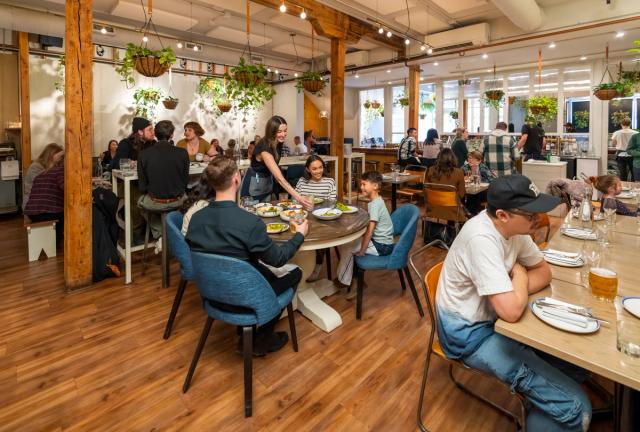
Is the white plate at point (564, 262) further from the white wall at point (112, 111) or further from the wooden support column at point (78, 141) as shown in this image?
the white wall at point (112, 111)

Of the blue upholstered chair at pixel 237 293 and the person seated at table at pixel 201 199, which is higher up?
the person seated at table at pixel 201 199

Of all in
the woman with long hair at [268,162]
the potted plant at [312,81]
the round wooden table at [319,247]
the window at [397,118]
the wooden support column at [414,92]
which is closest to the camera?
the round wooden table at [319,247]

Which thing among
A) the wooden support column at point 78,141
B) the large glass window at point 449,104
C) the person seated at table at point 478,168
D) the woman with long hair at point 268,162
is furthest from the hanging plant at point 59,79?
the large glass window at point 449,104

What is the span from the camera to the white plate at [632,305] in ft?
4.71

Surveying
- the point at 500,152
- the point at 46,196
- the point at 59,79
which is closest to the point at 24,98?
the point at 59,79

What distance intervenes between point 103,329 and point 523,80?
11068mm

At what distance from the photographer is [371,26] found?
7.43 meters

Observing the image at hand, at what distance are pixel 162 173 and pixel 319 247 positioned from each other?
201 centimetres

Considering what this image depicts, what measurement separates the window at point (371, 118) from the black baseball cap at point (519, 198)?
12152 mm

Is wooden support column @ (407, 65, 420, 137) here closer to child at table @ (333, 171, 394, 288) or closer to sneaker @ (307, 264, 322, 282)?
sneaker @ (307, 264, 322, 282)

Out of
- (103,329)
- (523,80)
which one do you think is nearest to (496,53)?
(523,80)

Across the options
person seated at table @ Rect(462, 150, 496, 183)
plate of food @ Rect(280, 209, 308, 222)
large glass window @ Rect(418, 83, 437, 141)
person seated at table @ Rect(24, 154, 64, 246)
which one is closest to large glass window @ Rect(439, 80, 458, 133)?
large glass window @ Rect(418, 83, 437, 141)

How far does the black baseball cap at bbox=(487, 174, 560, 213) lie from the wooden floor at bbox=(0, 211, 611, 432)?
3.88 ft

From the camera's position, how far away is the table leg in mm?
2979
